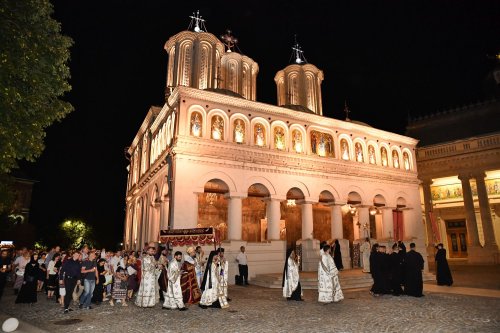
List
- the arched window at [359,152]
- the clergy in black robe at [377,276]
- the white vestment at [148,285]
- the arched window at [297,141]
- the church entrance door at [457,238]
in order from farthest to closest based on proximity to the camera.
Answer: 1. the church entrance door at [457,238]
2. the arched window at [359,152]
3. the arched window at [297,141]
4. the clergy in black robe at [377,276]
5. the white vestment at [148,285]

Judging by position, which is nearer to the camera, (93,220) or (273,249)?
(273,249)

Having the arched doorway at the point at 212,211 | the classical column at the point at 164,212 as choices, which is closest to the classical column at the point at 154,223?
the classical column at the point at 164,212

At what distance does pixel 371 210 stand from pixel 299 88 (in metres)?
12.1

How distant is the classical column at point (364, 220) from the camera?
23212mm

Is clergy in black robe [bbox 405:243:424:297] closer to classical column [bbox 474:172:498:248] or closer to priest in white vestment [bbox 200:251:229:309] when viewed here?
priest in white vestment [bbox 200:251:229:309]

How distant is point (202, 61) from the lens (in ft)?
84.6

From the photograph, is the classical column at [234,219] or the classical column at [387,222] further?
the classical column at [387,222]

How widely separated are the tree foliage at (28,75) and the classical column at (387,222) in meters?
21.6

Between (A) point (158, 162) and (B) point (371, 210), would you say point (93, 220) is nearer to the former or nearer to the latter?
(A) point (158, 162)

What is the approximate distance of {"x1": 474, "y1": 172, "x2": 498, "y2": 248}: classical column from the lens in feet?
95.0

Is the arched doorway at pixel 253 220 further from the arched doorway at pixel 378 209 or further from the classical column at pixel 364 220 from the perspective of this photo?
the arched doorway at pixel 378 209

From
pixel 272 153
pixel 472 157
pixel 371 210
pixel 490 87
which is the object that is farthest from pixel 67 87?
pixel 490 87

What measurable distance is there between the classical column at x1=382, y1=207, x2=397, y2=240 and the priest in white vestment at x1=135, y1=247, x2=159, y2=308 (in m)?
18.5

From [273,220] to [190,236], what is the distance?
6.58m
